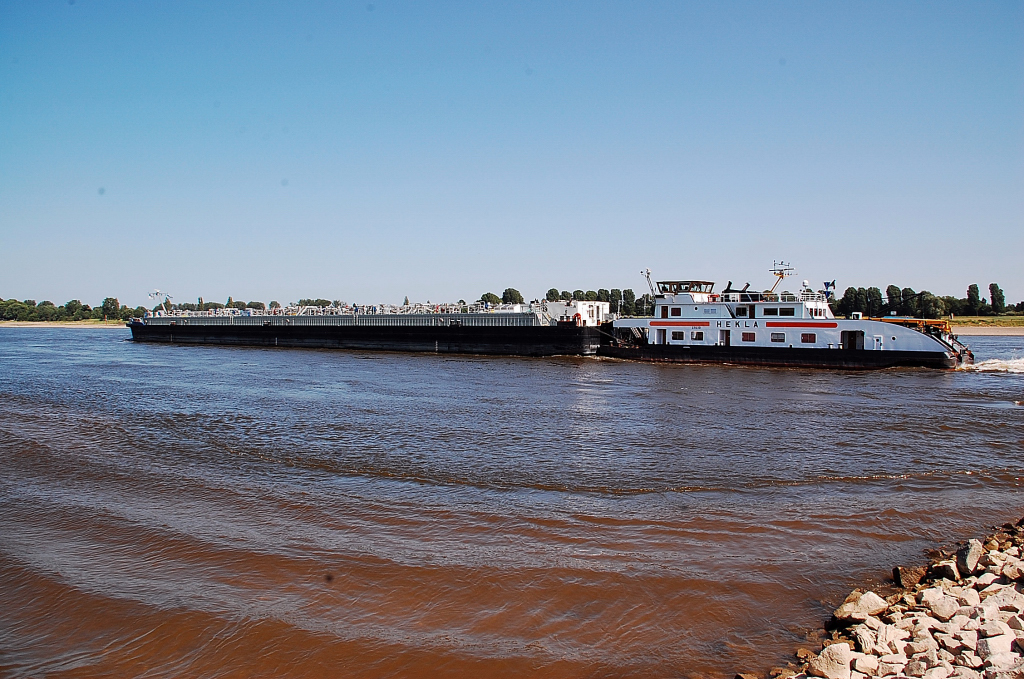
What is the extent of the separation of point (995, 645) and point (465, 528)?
707cm

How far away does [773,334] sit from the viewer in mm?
37750

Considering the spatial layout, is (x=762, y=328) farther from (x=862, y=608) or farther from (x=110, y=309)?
(x=110, y=309)

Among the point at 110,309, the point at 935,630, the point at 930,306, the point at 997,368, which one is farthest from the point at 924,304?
the point at 110,309

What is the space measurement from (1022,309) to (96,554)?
147937 mm

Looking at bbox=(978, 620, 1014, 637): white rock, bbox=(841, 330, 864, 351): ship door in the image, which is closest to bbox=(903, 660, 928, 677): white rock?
bbox=(978, 620, 1014, 637): white rock

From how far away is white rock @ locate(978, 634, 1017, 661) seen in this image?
18.4 feet

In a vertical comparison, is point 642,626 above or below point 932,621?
below

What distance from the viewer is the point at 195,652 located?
6.89m

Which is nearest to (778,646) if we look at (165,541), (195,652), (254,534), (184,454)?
(195,652)

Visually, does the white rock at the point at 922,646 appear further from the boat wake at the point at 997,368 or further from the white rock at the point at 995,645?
the boat wake at the point at 997,368

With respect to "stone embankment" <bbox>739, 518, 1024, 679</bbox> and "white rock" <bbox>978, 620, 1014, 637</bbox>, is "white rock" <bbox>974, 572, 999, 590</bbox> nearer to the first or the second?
"stone embankment" <bbox>739, 518, 1024, 679</bbox>

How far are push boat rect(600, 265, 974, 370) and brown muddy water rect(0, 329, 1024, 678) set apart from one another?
12644mm

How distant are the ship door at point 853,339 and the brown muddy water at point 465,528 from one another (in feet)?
42.8

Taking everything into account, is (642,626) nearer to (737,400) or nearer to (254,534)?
(254,534)
